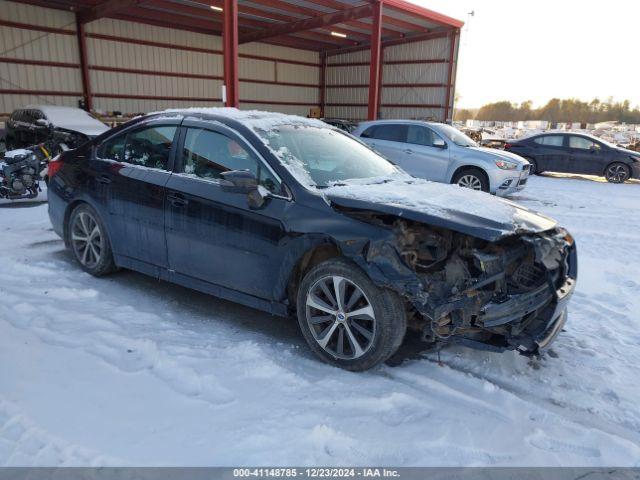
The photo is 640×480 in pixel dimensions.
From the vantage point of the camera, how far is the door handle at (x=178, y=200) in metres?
3.70

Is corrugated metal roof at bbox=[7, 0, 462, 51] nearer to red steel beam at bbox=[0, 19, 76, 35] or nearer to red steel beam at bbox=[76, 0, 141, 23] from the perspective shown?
red steel beam at bbox=[76, 0, 141, 23]

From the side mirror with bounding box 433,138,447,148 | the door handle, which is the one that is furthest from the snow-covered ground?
the side mirror with bounding box 433,138,447,148

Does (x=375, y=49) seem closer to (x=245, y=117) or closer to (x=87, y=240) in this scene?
(x=245, y=117)

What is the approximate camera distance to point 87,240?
4574mm

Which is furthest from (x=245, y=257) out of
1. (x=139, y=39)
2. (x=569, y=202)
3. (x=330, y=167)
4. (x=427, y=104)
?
(x=427, y=104)

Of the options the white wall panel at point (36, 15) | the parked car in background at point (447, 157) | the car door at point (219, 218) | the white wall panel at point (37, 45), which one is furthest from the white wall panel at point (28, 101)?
the car door at point (219, 218)

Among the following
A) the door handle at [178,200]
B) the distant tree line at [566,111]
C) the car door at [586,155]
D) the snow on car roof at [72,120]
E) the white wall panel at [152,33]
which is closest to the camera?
the door handle at [178,200]

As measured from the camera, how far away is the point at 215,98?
22000 mm

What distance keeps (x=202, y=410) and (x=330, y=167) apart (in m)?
2.00

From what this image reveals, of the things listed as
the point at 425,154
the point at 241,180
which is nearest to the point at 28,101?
the point at 425,154

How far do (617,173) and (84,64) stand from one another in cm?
1782

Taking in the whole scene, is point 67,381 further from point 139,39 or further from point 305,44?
point 305,44

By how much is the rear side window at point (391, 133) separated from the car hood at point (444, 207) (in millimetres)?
6838

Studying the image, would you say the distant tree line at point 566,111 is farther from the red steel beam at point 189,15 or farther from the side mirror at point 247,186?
the side mirror at point 247,186
